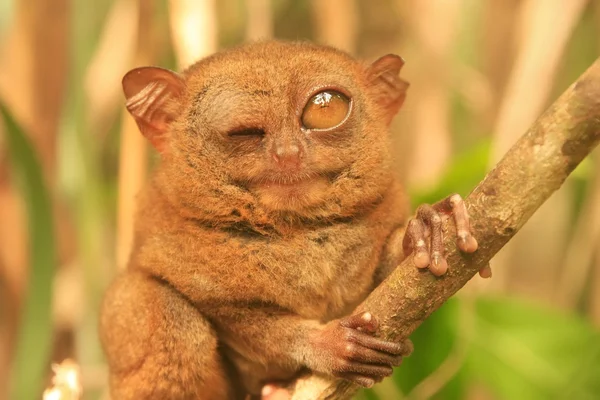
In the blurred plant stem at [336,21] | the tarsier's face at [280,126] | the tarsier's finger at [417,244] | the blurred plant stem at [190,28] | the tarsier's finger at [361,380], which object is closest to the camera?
the tarsier's finger at [417,244]

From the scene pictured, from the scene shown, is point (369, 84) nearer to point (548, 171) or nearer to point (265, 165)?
point (265, 165)

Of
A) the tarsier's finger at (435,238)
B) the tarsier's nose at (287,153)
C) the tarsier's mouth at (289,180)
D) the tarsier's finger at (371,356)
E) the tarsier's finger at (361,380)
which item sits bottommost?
the tarsier's finger at (361,380)

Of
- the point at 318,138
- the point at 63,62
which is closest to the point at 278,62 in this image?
the point at 318,138

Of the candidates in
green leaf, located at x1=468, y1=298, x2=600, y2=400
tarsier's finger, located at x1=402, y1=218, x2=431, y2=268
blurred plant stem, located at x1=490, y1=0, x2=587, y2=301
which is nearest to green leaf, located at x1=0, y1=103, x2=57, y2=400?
tarsier's finger, located at x1=402, y1=218, x2=431, y2=268

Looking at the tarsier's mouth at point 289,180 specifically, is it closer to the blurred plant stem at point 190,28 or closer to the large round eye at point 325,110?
the large round eye at point 325,110

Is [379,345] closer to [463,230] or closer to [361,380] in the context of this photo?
[361,380]

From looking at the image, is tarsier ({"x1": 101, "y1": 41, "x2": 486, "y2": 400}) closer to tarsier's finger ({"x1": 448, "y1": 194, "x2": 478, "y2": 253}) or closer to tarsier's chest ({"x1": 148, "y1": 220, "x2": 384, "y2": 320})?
tarsier's chest ({"x1": 148, "y1": 220, "x2": 384, "y2": 320})

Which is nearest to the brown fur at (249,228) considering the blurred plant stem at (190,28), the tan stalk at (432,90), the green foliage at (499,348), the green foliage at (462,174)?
the green foliage at (462,174)
